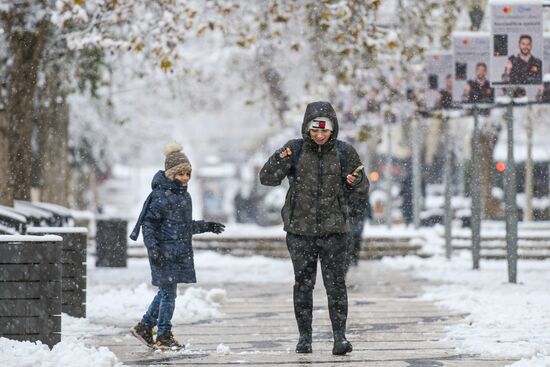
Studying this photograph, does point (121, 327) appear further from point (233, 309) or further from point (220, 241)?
point (220, 241)

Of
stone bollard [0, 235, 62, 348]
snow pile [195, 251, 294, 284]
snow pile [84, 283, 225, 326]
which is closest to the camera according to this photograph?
stone bollard [0, 235, 62, 348]

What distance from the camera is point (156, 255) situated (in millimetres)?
10516

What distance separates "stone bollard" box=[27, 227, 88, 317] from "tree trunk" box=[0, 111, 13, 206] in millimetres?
5635

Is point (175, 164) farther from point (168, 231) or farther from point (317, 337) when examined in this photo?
point (317, 337)

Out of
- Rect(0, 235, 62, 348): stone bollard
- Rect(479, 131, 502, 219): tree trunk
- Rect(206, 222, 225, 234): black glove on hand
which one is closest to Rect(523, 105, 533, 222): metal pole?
Rect(479, 131, 502, 219): tree trunk

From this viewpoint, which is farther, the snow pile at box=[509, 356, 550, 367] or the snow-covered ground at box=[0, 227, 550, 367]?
the snow-covered ground at box=[0, 227, 550, 367]

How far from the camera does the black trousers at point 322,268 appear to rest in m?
9.99

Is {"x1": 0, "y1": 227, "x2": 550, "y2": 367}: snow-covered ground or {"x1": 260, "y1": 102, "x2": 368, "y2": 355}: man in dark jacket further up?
{"x1": 260, "y1": 102, "x2": 368, "y2": 355}: man in dark jacket

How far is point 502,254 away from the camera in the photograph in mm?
27297

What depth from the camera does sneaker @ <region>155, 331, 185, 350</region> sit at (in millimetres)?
10703

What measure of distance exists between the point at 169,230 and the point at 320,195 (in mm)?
1407

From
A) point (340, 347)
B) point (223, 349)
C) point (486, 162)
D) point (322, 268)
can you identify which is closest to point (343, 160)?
point (322, 268)

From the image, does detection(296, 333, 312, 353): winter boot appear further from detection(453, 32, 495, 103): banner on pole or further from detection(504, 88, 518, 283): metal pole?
detection(453, 32, 495, 103): banner on pole

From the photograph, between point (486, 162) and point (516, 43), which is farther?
point (486, 162)
